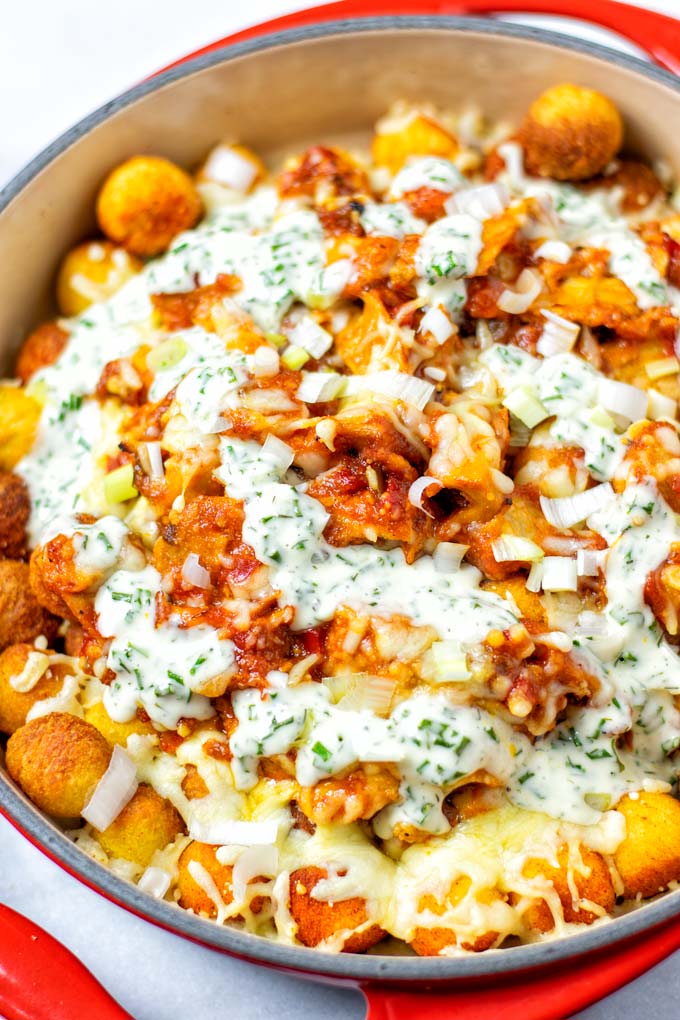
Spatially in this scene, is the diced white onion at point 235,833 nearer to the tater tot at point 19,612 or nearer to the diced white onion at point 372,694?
the diced white onion at point 372,694

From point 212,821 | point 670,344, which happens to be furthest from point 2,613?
point 670,344

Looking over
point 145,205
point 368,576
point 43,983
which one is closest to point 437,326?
point 368,576

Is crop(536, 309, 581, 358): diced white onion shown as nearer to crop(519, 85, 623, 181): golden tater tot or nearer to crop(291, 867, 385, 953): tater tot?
crop(519, 85, 623, 181): golden tater tot

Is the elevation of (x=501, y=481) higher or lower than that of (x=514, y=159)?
lower

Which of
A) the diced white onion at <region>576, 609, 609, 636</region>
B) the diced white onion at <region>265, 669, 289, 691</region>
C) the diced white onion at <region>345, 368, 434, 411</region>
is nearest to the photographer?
the diced white onion at <region>265, 669, 289, 691</region>

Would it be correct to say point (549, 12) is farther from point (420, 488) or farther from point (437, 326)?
point (420, 488)

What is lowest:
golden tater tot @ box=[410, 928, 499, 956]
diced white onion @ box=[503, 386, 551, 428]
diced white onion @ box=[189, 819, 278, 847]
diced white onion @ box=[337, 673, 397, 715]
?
golden tater tot @ box=[410, 928, 499, 956]

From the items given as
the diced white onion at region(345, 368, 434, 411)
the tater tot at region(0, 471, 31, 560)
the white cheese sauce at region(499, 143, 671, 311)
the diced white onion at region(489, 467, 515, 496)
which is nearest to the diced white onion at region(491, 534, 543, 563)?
the diced white onion at region(489, 467, 515, 496)
